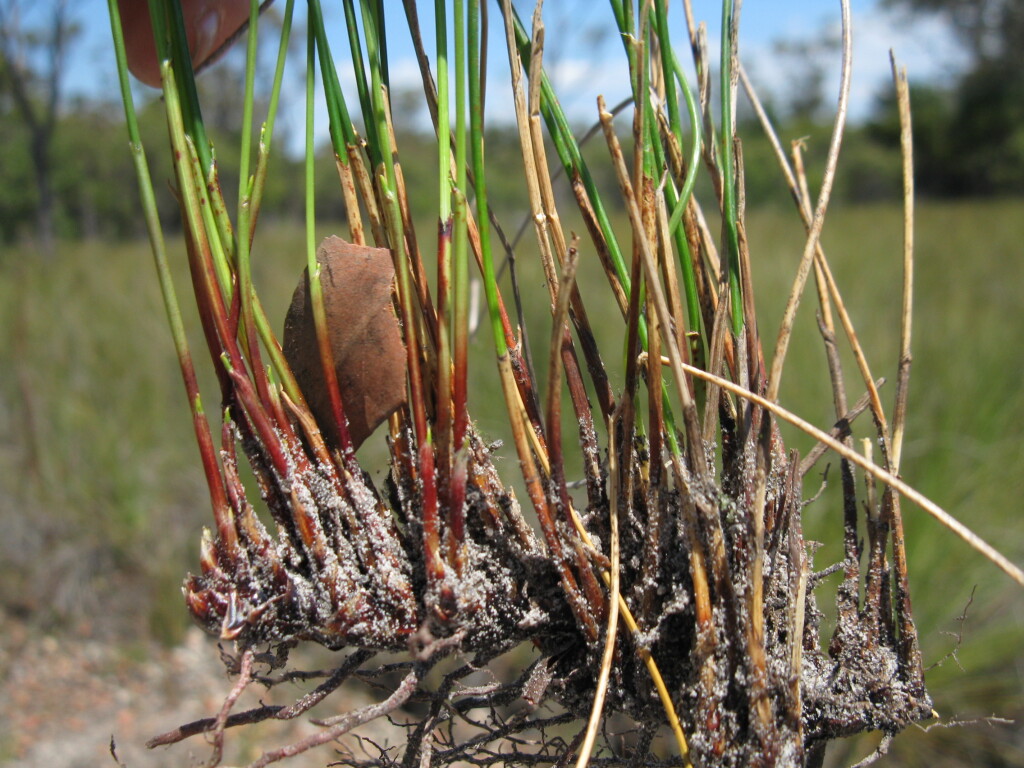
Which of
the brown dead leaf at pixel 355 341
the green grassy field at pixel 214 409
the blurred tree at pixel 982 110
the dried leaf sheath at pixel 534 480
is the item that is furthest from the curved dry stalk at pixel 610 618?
the blurred tree at pixel 982 110

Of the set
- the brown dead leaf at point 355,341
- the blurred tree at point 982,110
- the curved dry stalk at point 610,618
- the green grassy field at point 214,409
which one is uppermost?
the blurred tree at point 982,110

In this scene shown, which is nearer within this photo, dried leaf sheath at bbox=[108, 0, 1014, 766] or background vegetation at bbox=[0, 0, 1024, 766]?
dried leaf sheath at bbox=[108, 0, 1014, 766]

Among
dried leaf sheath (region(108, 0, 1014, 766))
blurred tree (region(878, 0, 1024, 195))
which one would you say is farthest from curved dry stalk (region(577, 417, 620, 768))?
blurred tree (region(878, 0, 1024, 195))

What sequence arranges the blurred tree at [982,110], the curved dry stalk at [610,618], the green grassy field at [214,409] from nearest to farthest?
the curved dry stalk at [610,618] < the green grassy field at [214,409] < the blurred tree at [982,110]

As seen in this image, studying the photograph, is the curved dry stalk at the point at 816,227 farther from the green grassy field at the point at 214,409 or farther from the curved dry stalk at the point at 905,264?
the green grassy field at the point at 214,409

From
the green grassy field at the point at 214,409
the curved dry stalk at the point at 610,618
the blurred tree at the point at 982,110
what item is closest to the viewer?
the curved dry stalk at the point at 610,618

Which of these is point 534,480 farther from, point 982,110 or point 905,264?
point 982,110

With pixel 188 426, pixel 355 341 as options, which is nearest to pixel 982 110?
pixel 188 426

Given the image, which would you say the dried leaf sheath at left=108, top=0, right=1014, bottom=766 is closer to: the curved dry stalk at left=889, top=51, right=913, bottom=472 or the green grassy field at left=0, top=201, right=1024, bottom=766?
the curved dry stalk at left=889, top=51, right=913, bottom=472
